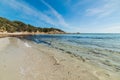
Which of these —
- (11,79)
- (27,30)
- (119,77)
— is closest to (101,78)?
(119,77)

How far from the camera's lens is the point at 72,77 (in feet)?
21.8

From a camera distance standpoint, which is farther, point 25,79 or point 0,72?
point 0,72

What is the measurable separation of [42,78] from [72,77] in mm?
1683

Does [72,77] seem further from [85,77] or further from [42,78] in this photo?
[42,78]

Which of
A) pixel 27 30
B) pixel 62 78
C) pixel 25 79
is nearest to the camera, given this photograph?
pixel 25 79

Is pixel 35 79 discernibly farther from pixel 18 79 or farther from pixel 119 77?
pixel 119 77

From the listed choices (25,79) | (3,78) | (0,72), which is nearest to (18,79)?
(25,79)

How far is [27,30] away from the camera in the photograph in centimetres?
18388

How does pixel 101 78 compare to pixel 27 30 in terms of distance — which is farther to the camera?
pixel 27 30

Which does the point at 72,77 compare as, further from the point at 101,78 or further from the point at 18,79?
the point at 18,79

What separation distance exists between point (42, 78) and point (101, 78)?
11.0 feet

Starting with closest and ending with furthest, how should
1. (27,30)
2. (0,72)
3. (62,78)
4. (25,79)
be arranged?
(25,79) < (62,78) < (0,72) < (27,30)

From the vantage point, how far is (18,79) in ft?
19.8

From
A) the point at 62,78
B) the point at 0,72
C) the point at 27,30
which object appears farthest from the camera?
the point at 27,30
